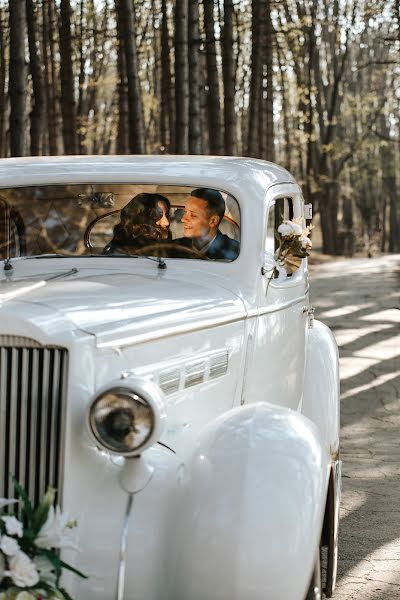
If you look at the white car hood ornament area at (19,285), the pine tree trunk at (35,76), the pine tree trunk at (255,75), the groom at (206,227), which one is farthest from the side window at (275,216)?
the pine tree trunk at (255,75)


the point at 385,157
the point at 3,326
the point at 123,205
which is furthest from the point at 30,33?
the point at 385,157

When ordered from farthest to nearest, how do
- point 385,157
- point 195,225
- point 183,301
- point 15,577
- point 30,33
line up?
point 385,157 → point 30,33 → point 195,225 → point 183,301 → point 15,577

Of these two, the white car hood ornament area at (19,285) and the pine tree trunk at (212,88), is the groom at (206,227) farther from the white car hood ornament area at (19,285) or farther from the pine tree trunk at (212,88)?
the pine tree trunk at (212,88)

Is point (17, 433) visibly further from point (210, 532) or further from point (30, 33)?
point (30, 33)

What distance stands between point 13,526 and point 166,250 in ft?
6.87

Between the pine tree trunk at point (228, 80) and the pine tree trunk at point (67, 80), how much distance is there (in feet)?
9.65

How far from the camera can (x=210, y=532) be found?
11.7 feet

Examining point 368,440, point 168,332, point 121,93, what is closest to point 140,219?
point 168,332

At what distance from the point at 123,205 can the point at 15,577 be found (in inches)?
95.8

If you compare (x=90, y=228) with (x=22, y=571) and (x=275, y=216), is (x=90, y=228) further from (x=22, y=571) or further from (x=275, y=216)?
(x=22, y=571)

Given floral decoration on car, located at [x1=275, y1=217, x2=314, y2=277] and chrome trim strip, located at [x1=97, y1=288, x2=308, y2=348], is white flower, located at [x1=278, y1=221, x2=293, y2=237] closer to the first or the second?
floral decoration on car, located at [x1=275, y1=217, x2=314, y2=277]

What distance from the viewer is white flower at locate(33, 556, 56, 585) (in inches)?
134

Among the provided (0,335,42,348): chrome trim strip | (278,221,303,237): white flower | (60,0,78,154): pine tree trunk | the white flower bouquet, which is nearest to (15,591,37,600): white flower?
the white flower bouquet

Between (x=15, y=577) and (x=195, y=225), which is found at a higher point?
(x=195, y=225)
